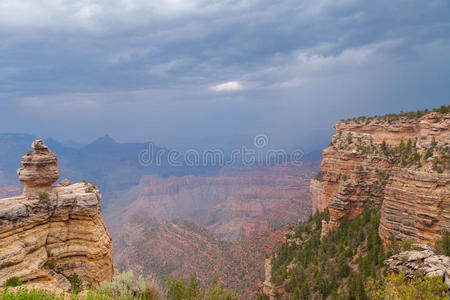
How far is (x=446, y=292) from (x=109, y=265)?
21954 millimetres

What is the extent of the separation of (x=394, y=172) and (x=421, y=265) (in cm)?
1991

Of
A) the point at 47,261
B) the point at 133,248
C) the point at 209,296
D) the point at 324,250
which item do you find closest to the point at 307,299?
the point at 324,250

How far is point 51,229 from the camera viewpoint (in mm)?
18844

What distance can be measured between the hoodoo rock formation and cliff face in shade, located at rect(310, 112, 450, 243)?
30.5 meters

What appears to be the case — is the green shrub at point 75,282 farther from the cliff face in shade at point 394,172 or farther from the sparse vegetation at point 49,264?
the cliff face in shade at point 394,172

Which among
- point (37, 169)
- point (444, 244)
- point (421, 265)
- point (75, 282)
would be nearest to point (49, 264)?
point (75, 282)

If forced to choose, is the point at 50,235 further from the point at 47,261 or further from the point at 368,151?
the point at 368,151

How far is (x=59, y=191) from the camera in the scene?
20562 millimetres

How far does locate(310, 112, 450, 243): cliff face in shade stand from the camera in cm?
2580

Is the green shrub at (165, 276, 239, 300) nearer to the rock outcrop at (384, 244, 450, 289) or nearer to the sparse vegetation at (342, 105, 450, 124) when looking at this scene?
the rock outcrop at (384, 244, 450, 289)

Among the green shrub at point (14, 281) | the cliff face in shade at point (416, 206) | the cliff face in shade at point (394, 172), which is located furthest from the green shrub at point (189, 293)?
the cliff face in shade at point (394, 172)

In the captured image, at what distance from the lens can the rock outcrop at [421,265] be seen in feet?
41.3

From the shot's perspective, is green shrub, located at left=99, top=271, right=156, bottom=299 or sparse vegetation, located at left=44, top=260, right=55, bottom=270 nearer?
green shrub, located at left=99, top=271, right=156, bottom=299

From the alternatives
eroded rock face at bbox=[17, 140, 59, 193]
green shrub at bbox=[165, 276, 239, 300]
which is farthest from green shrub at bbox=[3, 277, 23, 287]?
green shrub at bbox=[165, 276, 239, 300]
